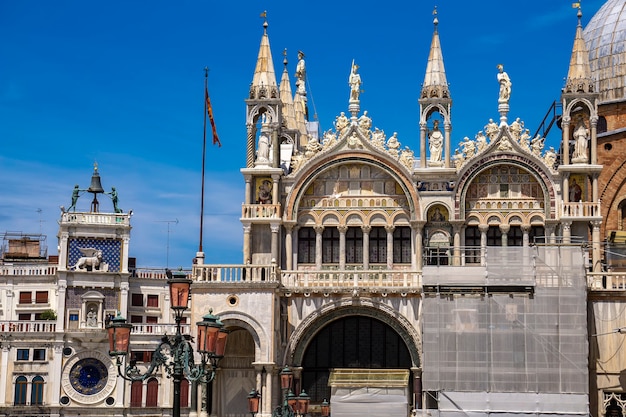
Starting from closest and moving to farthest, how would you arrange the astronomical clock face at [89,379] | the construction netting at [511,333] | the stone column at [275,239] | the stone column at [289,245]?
the construction netting at [511,333], the stone column at [275,239], the stone column at [289,245], the astronomical clock face at [89,379]

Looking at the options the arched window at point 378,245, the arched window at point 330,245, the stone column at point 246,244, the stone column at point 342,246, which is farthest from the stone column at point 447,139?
the stone column at point 246,244

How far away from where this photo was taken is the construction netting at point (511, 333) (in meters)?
45.7

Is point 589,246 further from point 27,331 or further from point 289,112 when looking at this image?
point 27,331

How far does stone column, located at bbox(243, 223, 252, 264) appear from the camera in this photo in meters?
50.9

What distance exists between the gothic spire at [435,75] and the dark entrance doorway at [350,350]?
9.31 meters

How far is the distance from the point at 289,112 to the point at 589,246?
47.4 feet

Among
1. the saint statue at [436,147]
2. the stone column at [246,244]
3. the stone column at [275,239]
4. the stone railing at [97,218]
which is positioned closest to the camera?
the stone column at [275,239]

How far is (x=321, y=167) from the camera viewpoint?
51.7 meters

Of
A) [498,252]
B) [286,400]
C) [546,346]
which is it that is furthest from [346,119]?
[286,400]

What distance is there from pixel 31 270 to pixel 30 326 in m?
6.49

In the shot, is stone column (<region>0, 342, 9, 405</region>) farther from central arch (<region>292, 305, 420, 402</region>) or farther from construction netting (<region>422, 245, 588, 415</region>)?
construction netting (<region>422, 245, 588, 415</region>)

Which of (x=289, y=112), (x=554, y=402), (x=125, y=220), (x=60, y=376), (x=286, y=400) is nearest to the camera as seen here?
(x=286, y=400)

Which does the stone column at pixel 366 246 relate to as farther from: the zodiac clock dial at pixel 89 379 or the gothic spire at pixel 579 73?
the zodiac clock dial at pixel 89 379

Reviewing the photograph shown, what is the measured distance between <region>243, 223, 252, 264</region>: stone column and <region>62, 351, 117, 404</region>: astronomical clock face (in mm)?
22928
